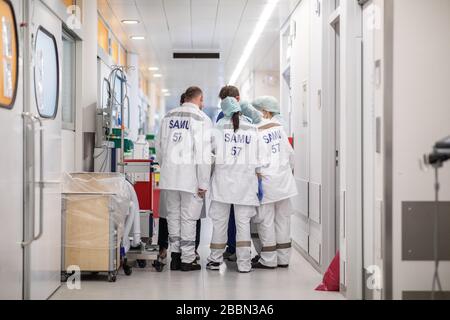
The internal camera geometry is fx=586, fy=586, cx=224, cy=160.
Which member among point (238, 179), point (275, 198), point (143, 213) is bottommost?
point (143, 213)

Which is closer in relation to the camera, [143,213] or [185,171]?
[185,171]

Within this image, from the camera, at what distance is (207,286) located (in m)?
4.70

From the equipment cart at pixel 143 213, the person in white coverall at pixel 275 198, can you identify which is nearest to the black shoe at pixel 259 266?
the person in white coverall at pixel 275 198

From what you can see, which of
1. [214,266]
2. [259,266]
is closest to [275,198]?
[259,266]

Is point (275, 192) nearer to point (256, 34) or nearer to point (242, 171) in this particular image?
point (242, 171)

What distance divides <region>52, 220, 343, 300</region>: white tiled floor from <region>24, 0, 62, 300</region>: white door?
34cm

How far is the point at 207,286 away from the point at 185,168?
3.60 ft

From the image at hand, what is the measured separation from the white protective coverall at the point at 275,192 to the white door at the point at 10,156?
2.44 meters

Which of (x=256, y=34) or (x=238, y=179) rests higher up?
(x=256, y=34)

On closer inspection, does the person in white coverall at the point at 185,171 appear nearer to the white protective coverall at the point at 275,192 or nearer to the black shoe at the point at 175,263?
the black shoe at the point at 175,263

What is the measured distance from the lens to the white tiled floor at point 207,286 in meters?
4.32

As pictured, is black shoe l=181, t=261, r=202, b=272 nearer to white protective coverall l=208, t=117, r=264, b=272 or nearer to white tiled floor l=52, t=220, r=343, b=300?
white tiled floor l=52, t=220, r=343, b=300

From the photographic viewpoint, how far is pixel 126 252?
211 inches

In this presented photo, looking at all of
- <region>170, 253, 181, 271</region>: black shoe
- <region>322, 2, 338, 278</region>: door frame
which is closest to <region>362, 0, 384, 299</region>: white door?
<region>322, 2, 338, 278</region>: door frame
